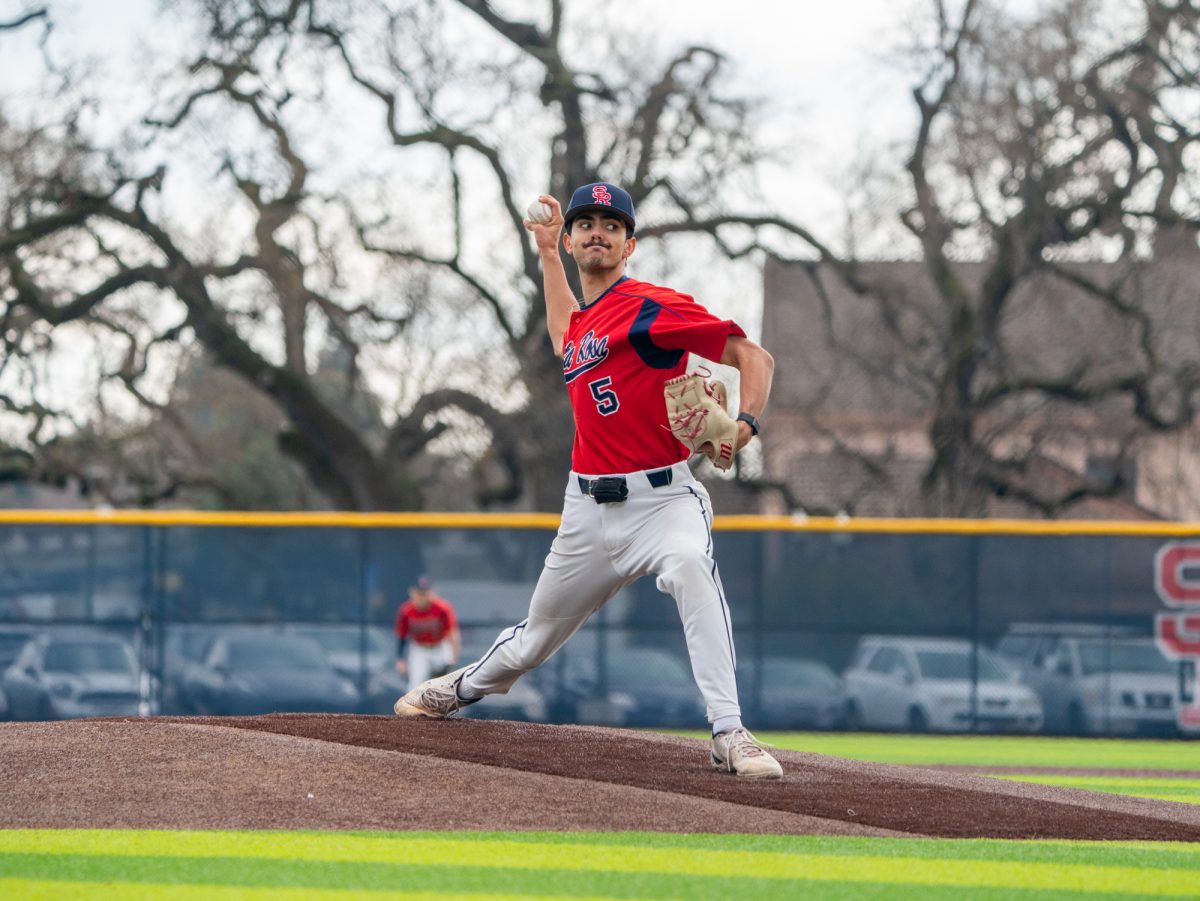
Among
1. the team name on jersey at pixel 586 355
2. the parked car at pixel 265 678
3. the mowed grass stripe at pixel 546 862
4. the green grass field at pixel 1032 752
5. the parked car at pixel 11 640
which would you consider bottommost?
the green grass field at pixel 1032 752

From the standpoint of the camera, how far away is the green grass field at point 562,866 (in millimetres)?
3947

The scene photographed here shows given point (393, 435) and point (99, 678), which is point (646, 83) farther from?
point (99, 678)

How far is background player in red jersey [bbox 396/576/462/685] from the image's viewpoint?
600 inches

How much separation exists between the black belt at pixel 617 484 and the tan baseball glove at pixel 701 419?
24 cm

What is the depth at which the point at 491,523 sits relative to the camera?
16359mm

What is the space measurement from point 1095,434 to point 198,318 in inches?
543

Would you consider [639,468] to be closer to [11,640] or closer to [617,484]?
[617,484]

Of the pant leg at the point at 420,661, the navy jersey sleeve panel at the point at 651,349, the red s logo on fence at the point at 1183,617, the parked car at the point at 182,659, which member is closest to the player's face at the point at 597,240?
the navy jersey sleeve panel at the point at 651,349

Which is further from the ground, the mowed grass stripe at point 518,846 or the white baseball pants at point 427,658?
the mowed grass stripe at point 518,846

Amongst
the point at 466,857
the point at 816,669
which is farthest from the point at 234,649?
the point at 466,857

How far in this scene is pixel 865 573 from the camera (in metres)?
16.5

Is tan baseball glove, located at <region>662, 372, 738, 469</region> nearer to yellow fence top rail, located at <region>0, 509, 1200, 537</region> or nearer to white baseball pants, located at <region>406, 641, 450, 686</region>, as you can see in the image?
white baseball pants, located at <region>406, 641, 450, 686</region>

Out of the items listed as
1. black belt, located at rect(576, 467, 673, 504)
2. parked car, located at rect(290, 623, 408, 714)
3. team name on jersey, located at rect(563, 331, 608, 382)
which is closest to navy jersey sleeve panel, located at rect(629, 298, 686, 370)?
team name on jersey, located at rect(563, 331, 608, 382)

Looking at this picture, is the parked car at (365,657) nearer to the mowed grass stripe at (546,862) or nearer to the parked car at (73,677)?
the parked car at (73,677)
